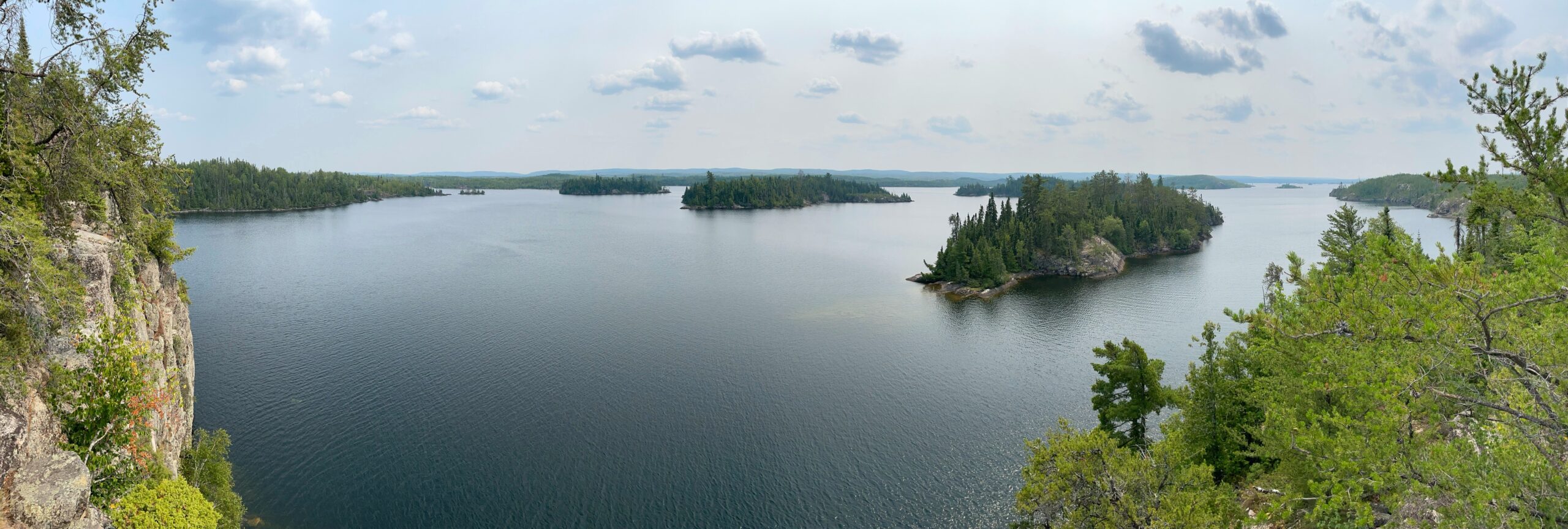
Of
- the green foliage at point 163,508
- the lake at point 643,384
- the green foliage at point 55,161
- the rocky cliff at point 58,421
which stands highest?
the green foliage at point 55,161

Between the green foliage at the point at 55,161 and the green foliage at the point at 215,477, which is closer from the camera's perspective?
the green foliage at the point at 55,161

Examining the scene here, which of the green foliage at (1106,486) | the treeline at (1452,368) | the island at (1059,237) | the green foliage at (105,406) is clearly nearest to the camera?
the treeline at (1452,368)

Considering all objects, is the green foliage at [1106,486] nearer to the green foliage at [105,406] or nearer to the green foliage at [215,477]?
the green foliage at [105,406]

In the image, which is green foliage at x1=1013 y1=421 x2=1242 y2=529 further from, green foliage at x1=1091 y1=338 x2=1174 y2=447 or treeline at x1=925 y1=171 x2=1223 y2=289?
treeline at x1=925 y1=171 x2=1223 y2=289

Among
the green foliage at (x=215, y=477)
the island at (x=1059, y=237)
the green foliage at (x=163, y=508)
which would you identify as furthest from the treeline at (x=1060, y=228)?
the green foliage at (x=163, y=508)

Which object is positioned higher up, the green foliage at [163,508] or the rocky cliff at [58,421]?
the rocky cliff at [58,421]

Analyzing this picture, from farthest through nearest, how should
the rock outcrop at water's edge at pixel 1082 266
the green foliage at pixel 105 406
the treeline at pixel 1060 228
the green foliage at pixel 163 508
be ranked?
the rock outcrop at water's edge at pixel 1082 266, the treeline at pixel 1060 228, the green foliage at pixel 163 508, the green foliage at pixel 105 406

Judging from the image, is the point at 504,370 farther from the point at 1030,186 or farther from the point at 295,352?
the point at 1030,186

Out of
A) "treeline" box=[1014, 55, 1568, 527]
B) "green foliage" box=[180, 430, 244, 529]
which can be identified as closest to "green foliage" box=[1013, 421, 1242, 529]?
"treeline" box=[1014, 55, 1568, 527]
